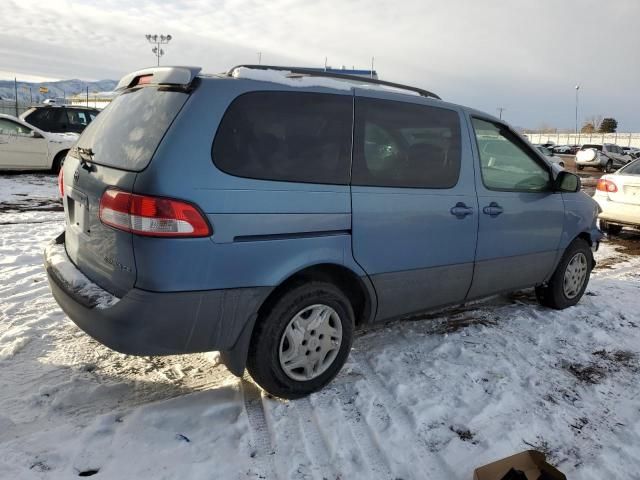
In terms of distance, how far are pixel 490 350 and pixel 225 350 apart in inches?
81.8

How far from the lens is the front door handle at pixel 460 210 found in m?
3.63

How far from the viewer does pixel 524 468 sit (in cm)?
245

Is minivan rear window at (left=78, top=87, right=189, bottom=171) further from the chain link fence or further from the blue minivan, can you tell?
the chain link fence

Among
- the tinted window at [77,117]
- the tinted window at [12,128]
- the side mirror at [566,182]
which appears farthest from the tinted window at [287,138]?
the tinted window at [77,117]

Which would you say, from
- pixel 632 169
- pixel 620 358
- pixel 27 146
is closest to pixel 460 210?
pixel 620 358

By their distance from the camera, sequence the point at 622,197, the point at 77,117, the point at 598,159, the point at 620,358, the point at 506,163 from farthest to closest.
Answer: the point at 598,159 < the point at 77,117 < the point at 622,197 < the point at 506,163 < the point at 620,358

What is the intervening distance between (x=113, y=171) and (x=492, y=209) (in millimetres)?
2650

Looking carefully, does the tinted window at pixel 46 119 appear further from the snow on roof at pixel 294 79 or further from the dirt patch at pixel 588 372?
the dirt patch at pixel 588 372

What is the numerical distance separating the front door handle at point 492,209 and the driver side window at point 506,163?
13 centimetres

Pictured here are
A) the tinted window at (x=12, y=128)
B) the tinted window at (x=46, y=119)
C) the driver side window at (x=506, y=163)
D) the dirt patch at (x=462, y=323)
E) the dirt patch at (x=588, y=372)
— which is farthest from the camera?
the tinted window at (x=46, y=119)

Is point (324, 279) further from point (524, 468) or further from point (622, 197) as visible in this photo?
point (622, 197)

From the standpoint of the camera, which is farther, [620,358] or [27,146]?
[27,146]

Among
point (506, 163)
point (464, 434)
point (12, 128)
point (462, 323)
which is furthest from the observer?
point (12, 128)

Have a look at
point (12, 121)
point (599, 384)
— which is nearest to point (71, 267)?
point (599, 384)
